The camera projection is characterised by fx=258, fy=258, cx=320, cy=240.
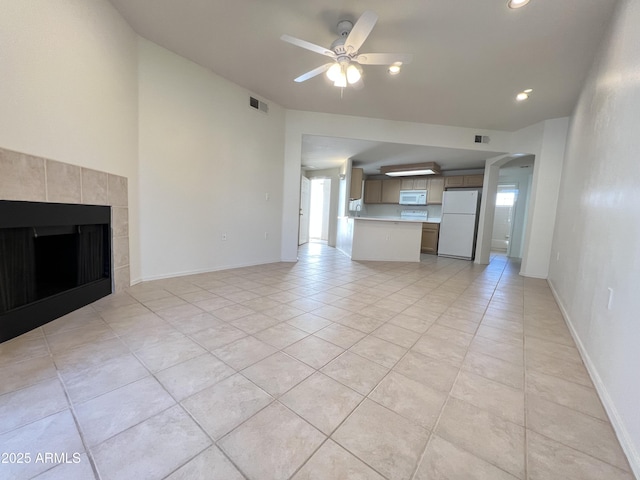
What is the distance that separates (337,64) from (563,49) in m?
2.30

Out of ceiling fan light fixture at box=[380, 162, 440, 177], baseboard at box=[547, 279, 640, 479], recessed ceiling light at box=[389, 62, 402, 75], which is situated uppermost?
recessed ceiling light at box=[389, 62, 402, 75]

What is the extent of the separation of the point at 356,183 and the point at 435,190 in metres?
2.24

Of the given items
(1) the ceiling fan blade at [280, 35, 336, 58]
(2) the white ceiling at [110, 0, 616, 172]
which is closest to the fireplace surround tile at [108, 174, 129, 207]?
(2) the white ceiling at [110, 0, 616, 172]

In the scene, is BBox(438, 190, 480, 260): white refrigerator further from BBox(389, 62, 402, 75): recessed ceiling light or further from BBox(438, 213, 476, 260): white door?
BBox(389, 62, 402, 75): recessed ceiling light

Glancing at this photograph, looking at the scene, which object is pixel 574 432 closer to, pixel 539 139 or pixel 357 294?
pixel 357 294

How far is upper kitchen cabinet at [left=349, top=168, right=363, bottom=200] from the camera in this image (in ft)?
21.8

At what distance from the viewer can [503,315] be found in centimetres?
261

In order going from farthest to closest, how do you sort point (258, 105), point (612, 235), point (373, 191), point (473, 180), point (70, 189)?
point (373, 191)
point (473, 180)
point (258, 105)
point (70, 189)
point (612, 235)

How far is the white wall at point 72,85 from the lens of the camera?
5.51 feet

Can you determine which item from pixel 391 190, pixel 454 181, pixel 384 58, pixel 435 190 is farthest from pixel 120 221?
pixel 454 181

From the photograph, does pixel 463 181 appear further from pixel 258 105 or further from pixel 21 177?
pixel 21 177

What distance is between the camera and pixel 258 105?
13.5 ft

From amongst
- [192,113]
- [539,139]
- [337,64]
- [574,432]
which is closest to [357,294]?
[574,432]

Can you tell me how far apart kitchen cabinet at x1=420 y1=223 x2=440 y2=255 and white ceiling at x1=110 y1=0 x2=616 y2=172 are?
3138 mm
